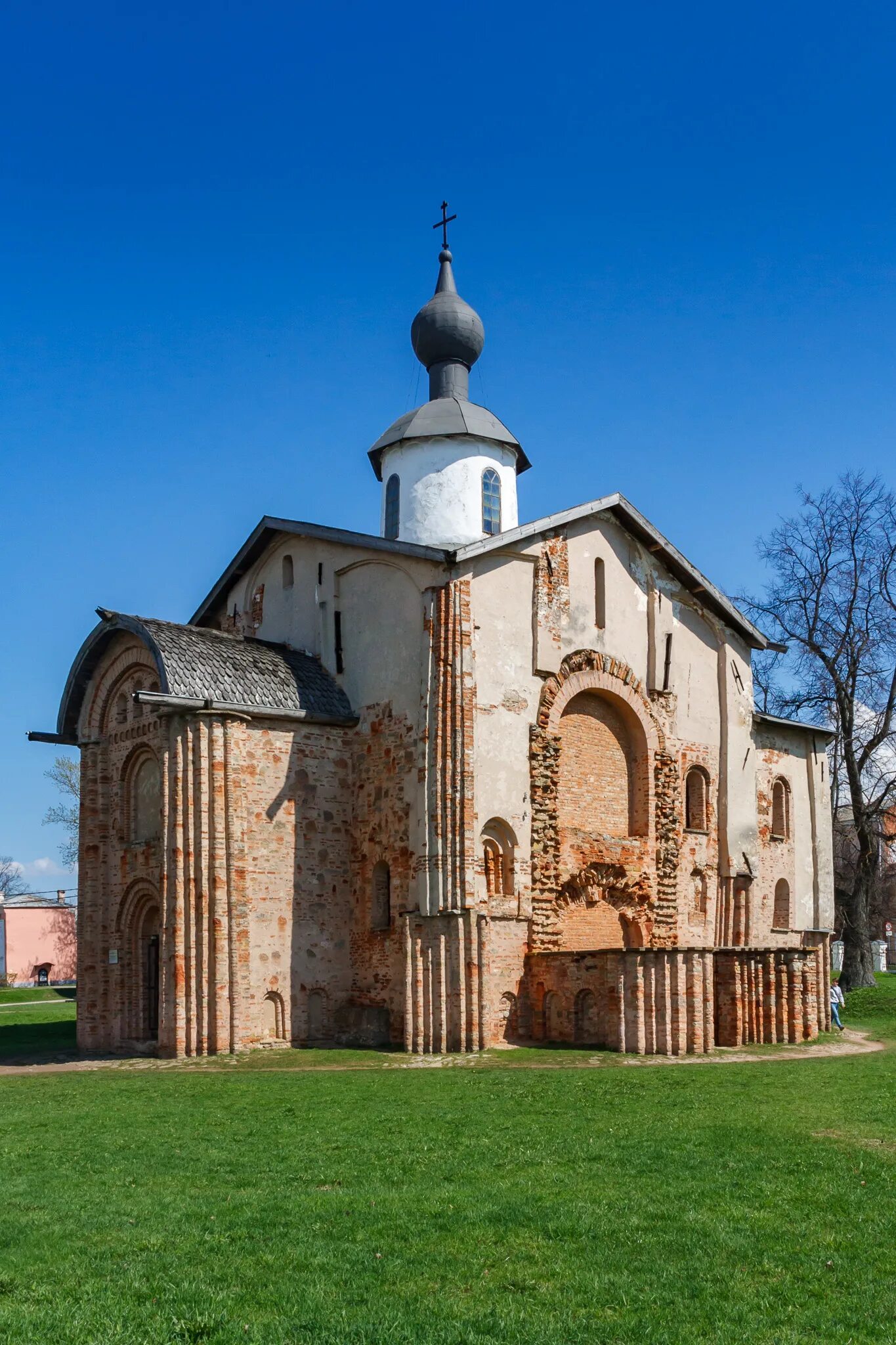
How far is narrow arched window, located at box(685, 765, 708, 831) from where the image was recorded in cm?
2530

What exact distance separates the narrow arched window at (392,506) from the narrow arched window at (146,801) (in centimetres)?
694

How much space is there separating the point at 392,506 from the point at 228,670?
6.79m

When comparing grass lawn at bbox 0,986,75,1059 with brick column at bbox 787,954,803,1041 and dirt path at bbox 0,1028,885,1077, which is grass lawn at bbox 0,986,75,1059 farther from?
brick column at bbox 787,954,803,1041

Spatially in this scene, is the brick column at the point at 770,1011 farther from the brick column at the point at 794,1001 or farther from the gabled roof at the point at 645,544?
the gabled roof at the point at 645,544

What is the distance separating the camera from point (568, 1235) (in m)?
8.06

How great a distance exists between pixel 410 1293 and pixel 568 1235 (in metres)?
1.43

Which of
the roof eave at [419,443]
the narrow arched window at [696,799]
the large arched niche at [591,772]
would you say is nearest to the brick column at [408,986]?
the large arched niche at [591,772]

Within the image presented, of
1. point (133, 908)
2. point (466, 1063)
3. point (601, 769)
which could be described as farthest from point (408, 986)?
point (133, 908)

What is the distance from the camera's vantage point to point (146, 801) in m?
23.0

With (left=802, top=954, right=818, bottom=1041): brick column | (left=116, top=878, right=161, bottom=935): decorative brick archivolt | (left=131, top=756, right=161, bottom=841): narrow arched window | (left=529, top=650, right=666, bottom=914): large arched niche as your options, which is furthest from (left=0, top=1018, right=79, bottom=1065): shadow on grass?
(left=802, top=954, right=818, bottom=1041): brick column

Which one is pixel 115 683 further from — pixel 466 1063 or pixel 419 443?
pixel 466 1063

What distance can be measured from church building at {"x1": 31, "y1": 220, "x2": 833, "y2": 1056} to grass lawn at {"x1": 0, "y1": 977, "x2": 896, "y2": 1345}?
569cm

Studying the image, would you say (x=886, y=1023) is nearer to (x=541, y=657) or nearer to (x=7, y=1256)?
(x=541, y=657)

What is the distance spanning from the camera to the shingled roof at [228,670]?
67.7ft
